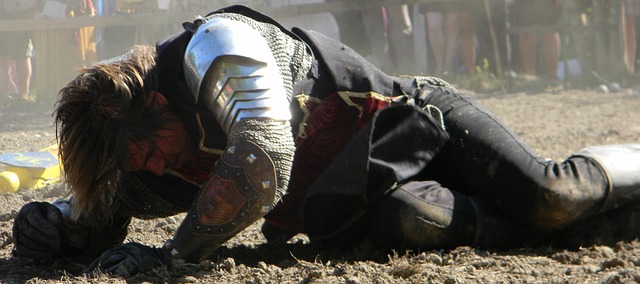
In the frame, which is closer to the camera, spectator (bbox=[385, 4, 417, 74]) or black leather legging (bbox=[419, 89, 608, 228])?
black leather legging (bbox=[419, 89, 608, 228])

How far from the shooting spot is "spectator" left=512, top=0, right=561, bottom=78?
33.1 ft

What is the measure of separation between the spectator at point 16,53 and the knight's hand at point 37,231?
21.1 feet

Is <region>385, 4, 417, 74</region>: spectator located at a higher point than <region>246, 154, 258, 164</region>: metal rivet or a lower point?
lower

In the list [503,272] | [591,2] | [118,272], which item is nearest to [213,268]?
[118,272]

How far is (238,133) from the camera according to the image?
8.23ft

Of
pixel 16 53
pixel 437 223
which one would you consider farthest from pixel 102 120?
pixel 16 53

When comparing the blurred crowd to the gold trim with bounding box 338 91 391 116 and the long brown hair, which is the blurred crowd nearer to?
the gold trim with bounding box 338 91 391 116

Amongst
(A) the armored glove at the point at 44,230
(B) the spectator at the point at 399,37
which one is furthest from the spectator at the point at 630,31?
(A) the armored glove at the point at 44,230

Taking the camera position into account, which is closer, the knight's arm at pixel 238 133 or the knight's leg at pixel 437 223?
the knight's arm at pixel 238 133

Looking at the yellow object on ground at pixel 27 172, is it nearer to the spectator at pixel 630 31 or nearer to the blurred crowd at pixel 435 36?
the blurred crowd at pixel 435 36

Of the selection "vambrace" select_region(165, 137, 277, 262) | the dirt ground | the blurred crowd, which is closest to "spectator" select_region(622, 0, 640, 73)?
the blurred crowd

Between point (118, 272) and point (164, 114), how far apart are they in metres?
0.48

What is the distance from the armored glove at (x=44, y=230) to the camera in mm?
2994

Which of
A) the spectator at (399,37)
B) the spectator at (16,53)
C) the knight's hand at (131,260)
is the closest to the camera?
the knight's hand at (131,260)
